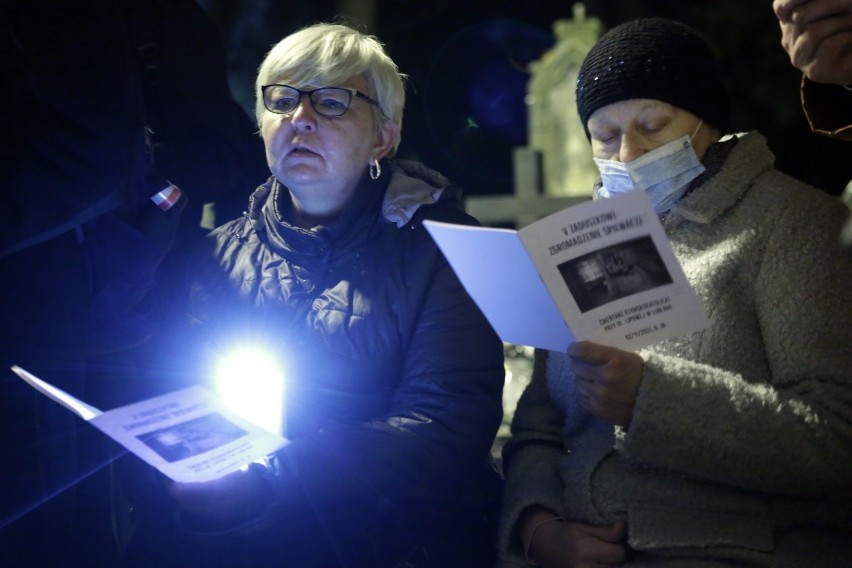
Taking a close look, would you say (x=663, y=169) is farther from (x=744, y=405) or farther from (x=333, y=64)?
(x=333, y=64)

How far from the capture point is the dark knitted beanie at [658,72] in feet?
8.02

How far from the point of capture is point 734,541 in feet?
7.22

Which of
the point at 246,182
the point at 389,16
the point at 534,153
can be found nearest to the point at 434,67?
the point at 389,16

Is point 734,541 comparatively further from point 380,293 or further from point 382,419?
point 380,293

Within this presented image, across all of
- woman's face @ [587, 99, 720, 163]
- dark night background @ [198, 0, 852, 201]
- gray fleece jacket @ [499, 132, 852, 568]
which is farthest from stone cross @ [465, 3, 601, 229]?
gray fleece jacket @ [499, 132, 852, 568]

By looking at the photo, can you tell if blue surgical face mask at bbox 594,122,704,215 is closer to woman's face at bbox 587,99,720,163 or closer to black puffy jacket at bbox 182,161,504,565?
woman's face at bbox 587,99,720,163

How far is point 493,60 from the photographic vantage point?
1978 cm

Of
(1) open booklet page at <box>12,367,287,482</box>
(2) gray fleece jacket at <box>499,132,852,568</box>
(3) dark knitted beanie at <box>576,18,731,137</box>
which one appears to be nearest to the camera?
(2) gray fleece jacket at <box>499,132,852,568</box>

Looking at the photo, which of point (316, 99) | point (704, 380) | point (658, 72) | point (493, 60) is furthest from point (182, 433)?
point (493, 60)

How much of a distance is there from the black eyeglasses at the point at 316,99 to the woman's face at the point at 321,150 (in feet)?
0.05

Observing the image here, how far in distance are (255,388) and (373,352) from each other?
39cm

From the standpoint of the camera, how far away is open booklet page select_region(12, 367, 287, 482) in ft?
7.67

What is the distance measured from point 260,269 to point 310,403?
1.58 feet

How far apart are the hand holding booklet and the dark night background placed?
6054 millimetres
